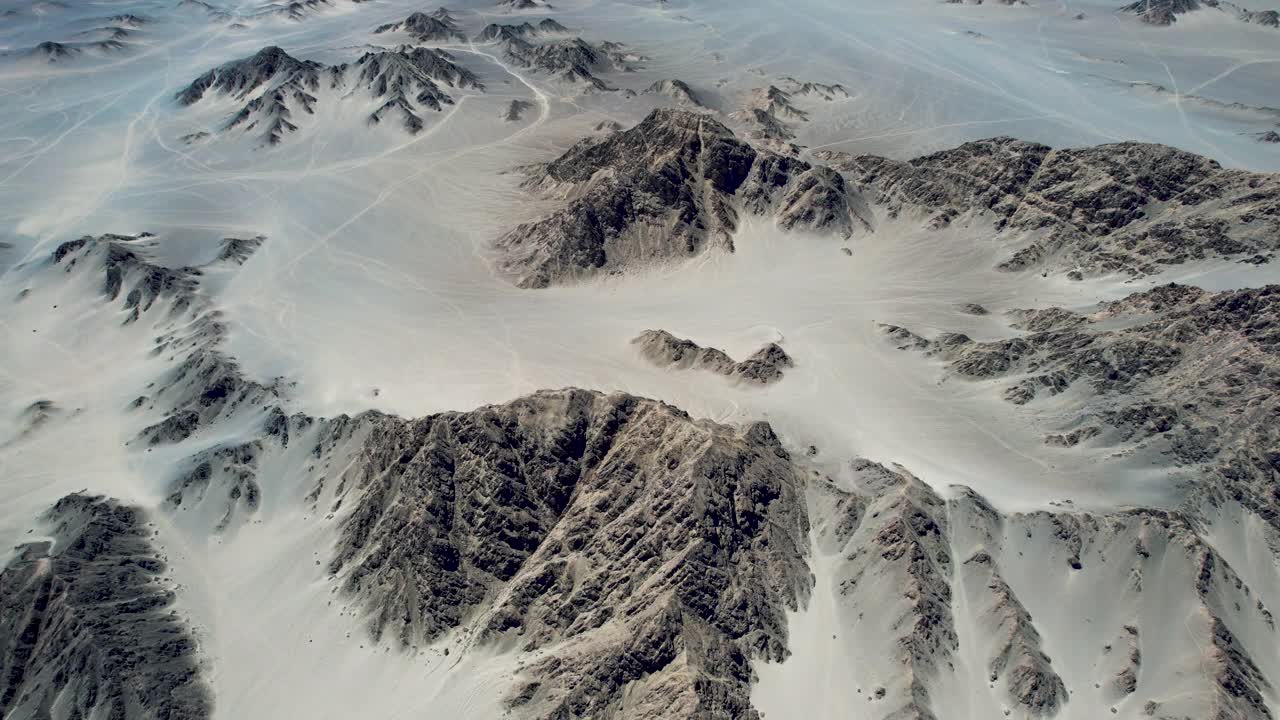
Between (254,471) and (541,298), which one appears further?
(541,298)

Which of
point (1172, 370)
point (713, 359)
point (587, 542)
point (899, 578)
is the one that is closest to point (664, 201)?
point (713, 359)

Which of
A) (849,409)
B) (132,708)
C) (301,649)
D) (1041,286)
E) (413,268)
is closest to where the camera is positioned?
(132,708)

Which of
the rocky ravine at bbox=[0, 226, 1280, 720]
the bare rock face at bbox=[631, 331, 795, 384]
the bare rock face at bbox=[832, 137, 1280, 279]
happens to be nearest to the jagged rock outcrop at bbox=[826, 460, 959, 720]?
the rocky ravine at bbox=[0, 226, 1280, 720]

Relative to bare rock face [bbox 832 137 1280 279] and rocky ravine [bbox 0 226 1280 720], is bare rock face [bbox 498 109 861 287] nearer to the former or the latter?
bare rock face [bbox 832 137 1280 279]

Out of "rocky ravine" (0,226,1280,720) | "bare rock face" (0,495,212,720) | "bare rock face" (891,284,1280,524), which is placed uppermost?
"bare rock face" (891,284,1280,524)

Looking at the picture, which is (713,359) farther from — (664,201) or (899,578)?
(899,578)

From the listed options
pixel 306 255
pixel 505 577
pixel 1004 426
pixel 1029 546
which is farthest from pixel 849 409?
pixel 306 255

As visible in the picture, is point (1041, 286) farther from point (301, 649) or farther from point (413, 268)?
point (301, 649)
